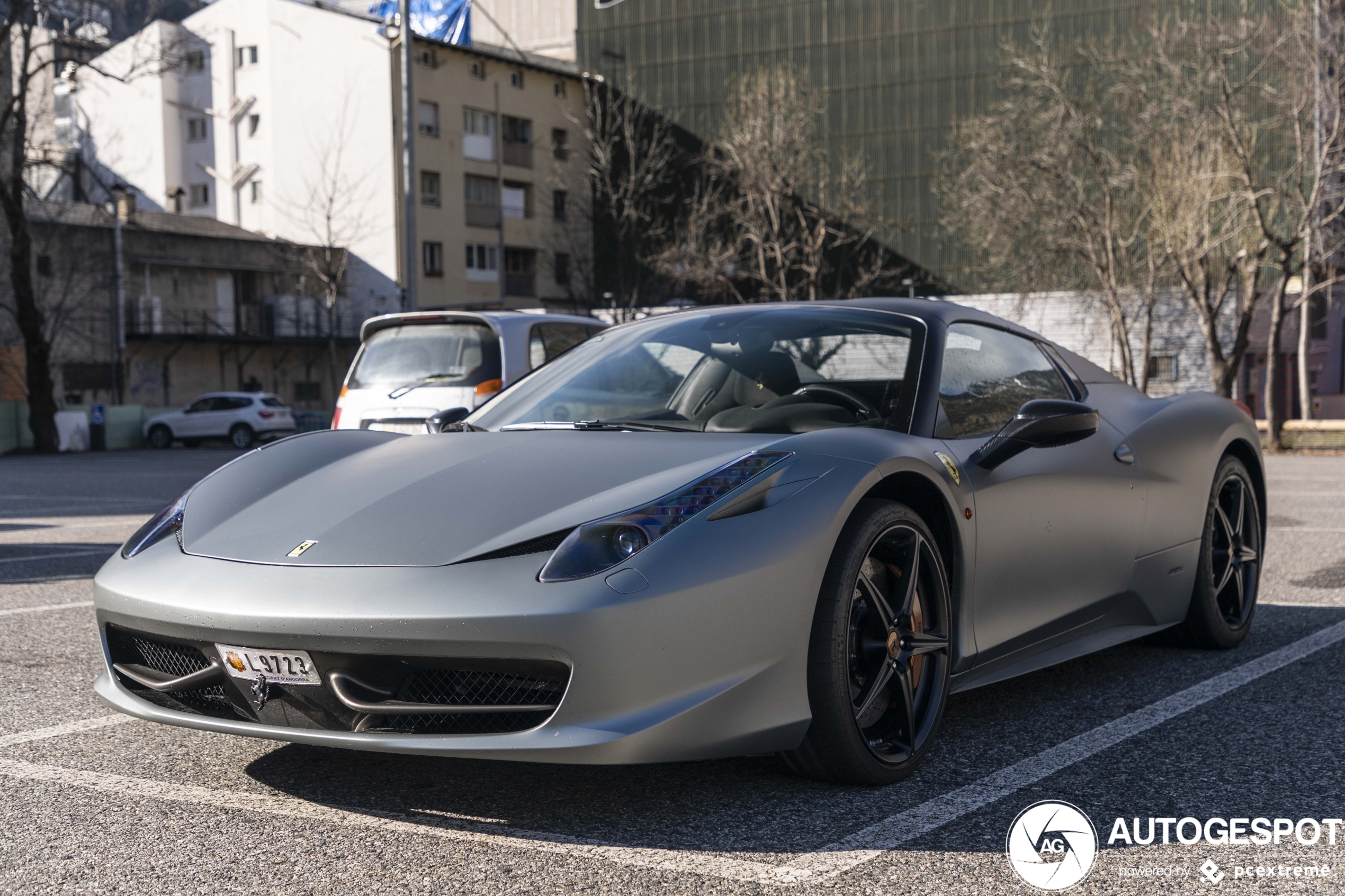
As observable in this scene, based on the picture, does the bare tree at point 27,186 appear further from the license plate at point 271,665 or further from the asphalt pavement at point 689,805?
the license plate at point 271,665

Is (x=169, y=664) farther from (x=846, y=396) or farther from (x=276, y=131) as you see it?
(x=276, y=131)

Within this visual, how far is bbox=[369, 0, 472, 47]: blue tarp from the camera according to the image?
1175 inches

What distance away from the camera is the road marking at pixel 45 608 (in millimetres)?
5879

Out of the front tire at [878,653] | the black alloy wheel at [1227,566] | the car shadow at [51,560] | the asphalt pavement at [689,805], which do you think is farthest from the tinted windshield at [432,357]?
the front tire at [878,653]

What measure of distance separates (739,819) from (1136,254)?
3239cm

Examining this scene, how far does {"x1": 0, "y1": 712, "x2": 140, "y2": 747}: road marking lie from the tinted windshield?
19.8 feet

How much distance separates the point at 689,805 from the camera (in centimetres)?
298

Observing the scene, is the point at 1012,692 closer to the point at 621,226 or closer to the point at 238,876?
the point at 238,876

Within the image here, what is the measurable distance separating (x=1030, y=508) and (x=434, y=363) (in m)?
6.89

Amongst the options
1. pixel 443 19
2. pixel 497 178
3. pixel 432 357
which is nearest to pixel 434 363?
pixel 432 357

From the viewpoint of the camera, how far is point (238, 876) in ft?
8.29

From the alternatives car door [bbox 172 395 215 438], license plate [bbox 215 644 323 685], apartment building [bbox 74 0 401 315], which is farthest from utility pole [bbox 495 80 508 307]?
license plate [bbox 215 644 323 685]

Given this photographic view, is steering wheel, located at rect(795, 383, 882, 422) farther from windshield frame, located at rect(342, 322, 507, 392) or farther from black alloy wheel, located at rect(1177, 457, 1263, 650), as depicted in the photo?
windshield frame, located at rect(342, 322, 507, 392)

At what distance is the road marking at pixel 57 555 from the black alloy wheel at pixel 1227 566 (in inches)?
248
